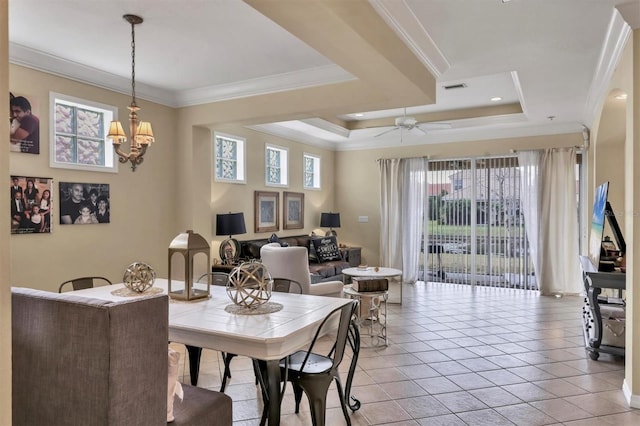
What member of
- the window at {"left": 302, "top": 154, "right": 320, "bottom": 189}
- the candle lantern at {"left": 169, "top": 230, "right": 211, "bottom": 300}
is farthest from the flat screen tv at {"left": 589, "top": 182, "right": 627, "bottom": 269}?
the window at {"left": 302, "top": 154, "right": 320, "bottom": 189}

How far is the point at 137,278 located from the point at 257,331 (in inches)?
47.6

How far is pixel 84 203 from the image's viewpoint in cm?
429

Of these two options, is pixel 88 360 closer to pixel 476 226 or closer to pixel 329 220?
pixel 329 220

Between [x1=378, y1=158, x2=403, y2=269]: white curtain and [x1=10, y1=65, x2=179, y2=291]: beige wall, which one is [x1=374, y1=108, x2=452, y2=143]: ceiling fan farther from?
[x1=10, y1=65, x2=179, y2=291]: beige wall

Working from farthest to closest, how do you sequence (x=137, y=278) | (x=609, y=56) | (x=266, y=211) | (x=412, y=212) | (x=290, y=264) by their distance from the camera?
(x=412, y=212)
(x=266, y=211)
(x=290, y=264)
(x=609, y=56)
(x=137, y=278)

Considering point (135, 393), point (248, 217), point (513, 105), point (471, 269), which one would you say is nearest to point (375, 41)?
point (135, 393)

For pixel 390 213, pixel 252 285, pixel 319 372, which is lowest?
pixel 319 372

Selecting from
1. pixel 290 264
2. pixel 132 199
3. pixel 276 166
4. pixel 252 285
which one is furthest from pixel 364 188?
pixel 252 285

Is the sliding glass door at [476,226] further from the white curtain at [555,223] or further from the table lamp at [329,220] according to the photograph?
the table lamp at [329,220]

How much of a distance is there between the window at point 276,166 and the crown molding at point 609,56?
468cm

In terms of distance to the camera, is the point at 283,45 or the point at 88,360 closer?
the point at 88,360

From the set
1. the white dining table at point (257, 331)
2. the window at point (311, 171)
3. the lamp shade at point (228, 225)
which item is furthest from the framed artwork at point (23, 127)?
the window at point (311, 171)

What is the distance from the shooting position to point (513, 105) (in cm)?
683

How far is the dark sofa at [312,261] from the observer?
6137 millimetres
